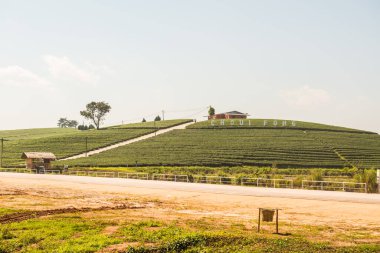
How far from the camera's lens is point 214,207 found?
3025 centimetres

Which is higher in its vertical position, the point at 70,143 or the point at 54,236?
the point at 70,143

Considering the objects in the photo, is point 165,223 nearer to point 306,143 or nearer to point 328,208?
point 328,208

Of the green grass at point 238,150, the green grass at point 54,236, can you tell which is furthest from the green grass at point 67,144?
the green grass at point 54,236

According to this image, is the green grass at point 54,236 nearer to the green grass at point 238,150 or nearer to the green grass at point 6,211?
the green grass at point 6,211

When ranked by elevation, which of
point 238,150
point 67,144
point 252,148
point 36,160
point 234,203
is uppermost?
point 252,148

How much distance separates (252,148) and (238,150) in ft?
11.9

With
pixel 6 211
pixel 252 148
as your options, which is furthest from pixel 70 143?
pixel 6 211

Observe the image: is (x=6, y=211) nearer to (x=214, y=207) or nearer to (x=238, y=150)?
(x=214, y=207)

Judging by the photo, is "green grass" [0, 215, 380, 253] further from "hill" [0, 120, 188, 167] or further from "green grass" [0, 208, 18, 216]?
"hill" [0, 120, 188, 167]

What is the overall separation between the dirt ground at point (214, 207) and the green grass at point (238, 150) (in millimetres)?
47196

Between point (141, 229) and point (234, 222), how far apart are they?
5266 millimetres

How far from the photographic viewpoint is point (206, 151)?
99.0m

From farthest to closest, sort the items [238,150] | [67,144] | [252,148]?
[67,144] → [252,148] → [238,150]

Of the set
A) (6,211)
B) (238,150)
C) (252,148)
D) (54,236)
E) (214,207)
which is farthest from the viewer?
(252,148)
